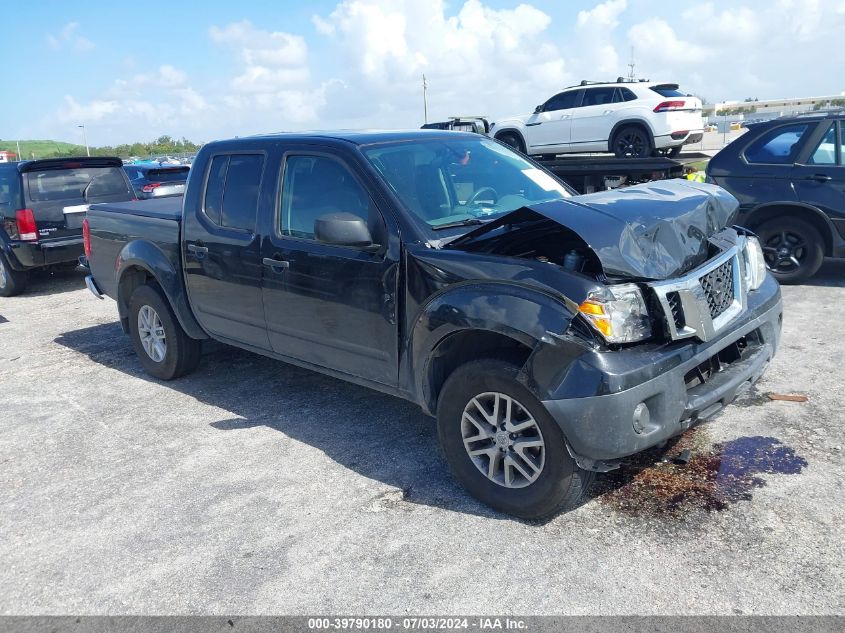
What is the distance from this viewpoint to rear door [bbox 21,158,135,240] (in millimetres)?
9781

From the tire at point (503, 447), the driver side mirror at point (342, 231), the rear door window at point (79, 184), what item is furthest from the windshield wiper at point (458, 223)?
the rear door window at point (79, 184)

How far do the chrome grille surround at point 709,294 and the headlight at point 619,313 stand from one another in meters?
0.10

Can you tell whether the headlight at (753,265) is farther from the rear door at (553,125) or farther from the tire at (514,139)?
the tire at (514,139)

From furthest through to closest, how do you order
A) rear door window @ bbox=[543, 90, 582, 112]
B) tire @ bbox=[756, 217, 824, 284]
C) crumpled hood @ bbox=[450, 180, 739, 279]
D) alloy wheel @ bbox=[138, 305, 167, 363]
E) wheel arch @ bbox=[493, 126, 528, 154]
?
wheel arch @ bbox=[493, 126, 528, 154], rear door window @ bbox=[543, 90, 582, 112], tire @ bbox=[756, 217, 824, 284], alloy wheel @ bbox=[138, 305, 167, 363], crumpled hood @ bbox=[450, 180, 739, 279]

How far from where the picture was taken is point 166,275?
18.4ft

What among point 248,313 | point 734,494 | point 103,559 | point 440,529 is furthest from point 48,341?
point 734,494

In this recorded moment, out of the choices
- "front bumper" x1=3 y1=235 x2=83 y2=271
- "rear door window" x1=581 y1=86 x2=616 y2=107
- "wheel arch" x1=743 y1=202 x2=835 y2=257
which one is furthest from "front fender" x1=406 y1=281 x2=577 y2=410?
"rear door window" x1=581 y1=86 x2=616 y2=107

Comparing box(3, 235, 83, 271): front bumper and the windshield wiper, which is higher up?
the windshield wiper

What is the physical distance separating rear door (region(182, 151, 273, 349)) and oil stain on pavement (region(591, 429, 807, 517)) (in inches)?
98.2

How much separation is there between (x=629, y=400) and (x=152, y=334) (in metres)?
4.28

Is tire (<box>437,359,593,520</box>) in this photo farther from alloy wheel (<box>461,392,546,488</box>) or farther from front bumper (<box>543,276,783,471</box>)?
front bumper (<box>543,276,783,471</box>)

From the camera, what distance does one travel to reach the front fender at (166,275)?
18.2 feet

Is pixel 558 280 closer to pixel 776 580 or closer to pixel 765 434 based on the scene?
pixel 776 580

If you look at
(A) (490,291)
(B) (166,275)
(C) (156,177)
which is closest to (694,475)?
(A) (490,291)
